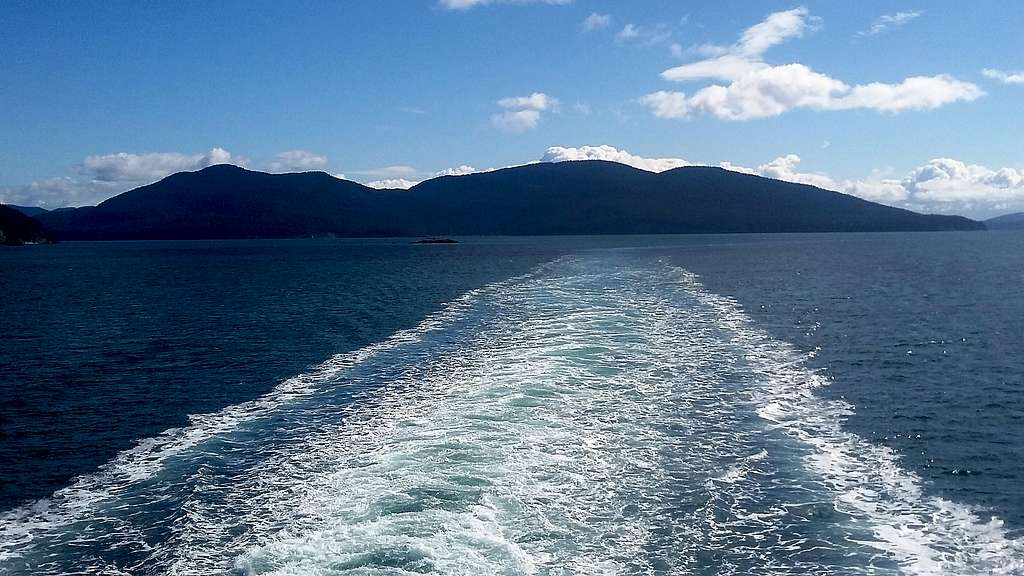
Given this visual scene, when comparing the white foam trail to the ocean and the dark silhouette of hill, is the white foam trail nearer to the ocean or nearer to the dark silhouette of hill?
the ocean

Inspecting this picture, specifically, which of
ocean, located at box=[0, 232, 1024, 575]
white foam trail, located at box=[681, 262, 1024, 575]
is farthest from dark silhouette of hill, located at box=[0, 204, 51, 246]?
white foam trail, located at box=[681, 262, 1024, 575]

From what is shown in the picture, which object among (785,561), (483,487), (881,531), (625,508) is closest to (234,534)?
(483,487)

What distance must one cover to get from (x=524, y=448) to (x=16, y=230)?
720 ft

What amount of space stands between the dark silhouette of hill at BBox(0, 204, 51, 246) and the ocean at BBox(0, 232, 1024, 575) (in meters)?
194

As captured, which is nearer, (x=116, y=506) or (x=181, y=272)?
(x=116, y=506)

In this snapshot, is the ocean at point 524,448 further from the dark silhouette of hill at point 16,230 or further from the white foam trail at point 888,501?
the dark silhouette of hill at point 16,230

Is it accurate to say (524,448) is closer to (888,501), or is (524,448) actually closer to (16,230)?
(888,501)

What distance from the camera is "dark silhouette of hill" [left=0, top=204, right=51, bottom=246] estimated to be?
184m

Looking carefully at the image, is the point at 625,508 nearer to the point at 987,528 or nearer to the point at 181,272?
the point at 987,528

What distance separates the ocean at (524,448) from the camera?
27.8 feet

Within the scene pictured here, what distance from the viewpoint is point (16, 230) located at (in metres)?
188

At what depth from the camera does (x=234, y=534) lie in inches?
353

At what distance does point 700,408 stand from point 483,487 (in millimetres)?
6220

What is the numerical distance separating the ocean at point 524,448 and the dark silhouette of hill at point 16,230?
194m
